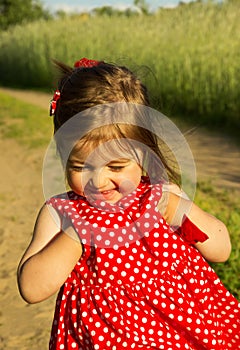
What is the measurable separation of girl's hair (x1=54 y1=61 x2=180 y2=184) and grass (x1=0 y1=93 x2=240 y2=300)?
191 centimetres

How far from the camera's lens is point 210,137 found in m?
7.75

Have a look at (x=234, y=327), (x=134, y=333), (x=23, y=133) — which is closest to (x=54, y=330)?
(x=134, y=333)

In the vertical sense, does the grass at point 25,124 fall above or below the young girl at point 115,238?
below

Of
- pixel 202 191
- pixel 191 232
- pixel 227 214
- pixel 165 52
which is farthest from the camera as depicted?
pixel 165 52

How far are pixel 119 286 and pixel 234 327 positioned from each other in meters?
0.42

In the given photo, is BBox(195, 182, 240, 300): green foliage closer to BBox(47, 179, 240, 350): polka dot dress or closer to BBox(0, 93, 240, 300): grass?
BBox(0, 93, 240, 300): grass

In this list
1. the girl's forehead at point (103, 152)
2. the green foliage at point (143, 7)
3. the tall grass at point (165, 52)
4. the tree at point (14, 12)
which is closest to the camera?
the girl's forehead at point (103, 152)

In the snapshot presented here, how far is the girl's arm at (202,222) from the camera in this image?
1.74 metres

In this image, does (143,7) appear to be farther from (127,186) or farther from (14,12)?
(127,186)

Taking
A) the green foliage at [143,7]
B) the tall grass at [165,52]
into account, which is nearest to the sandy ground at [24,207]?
the tall grass at [165,52]

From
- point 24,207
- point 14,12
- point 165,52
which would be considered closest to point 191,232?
point 24,207

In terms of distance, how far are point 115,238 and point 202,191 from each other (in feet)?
12.1

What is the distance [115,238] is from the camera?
169cm

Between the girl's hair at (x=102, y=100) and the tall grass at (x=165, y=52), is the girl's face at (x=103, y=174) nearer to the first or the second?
the girl's hair at (x=102, y=100)
